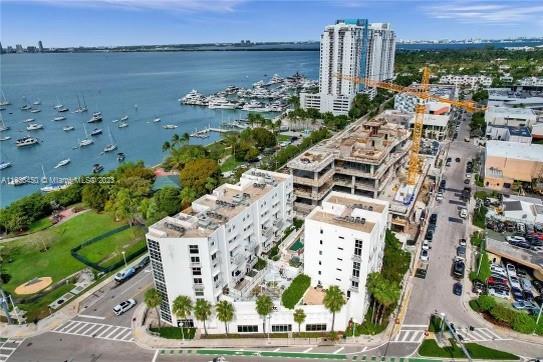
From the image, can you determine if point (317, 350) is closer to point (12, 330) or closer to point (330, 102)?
point (12, 330)

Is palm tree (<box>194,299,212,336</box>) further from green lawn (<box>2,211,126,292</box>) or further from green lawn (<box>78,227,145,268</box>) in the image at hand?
green lawn (<box>2,211,126,292</box>)

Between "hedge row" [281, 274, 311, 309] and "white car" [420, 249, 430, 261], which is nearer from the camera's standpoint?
"hedge row" [281, 274, 311, 309]

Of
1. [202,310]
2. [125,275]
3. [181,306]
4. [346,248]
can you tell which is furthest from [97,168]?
[346,248]

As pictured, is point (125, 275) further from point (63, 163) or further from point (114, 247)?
point (63, 163)

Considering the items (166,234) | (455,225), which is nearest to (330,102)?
(455,225)

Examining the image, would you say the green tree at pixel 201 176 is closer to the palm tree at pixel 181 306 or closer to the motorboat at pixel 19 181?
the palm tree at pixel 181 306

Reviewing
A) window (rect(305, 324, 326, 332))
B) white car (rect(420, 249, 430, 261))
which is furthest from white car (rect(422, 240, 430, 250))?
window (rect(305, 324, 326, 332))
